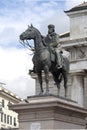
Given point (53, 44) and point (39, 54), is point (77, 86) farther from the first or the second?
point (39, 54)

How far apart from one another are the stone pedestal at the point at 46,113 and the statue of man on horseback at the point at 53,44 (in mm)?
1828

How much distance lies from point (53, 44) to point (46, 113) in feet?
11.4

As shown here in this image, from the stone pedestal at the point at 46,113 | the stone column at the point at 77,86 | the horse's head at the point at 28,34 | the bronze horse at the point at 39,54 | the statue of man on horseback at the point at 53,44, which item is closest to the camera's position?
the stone pedestal at the point at 46,113

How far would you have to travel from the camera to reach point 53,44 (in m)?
25.8

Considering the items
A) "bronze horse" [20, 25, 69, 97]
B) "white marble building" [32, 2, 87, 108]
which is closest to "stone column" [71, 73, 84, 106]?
"white marble building" [32, 2, 87, 108]

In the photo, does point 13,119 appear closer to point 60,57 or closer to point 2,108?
point 2,108

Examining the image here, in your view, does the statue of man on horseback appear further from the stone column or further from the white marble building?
the stone column

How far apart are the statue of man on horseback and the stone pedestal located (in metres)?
1.83

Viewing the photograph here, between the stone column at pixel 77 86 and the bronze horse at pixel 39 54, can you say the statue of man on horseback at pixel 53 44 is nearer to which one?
the bronze horse at pixel 39 54

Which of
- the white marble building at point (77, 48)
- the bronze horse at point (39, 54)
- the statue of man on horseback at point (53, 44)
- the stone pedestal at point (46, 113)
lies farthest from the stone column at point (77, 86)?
the stone pedestal at point (46, 113)

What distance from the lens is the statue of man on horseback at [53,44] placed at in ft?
83.5

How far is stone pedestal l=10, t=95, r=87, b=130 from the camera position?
2356 cm

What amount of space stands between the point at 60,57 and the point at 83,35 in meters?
34.1

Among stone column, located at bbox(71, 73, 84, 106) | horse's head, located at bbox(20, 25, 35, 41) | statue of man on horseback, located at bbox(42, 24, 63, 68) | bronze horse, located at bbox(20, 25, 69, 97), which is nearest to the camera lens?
bronze horse, located at bbox(20, 25, 69, 97)
